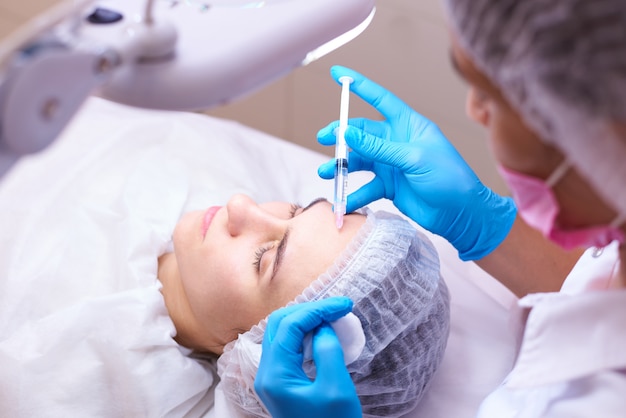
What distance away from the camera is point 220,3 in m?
0.84

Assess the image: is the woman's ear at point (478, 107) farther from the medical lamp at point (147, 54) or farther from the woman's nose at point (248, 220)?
the woman's nose at point (248, 220)

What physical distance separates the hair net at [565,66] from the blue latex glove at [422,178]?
25.9 inches

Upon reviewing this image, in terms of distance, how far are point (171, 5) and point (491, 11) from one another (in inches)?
14.9

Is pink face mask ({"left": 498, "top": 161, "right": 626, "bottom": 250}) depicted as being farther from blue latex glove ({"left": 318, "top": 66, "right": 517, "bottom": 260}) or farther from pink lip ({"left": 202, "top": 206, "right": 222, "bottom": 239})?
pink lip ({"left": 202, "top": 206, "right": 222, "bottom": 239})

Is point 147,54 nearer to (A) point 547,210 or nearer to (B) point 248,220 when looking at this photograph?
(A) point 547,210

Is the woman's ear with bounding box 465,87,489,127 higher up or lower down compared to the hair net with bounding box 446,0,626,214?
lower down

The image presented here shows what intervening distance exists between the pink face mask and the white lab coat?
0.34ft

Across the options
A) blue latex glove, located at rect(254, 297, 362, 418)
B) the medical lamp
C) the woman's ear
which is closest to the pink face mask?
the woman's ear

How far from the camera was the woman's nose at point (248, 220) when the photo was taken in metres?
1.42

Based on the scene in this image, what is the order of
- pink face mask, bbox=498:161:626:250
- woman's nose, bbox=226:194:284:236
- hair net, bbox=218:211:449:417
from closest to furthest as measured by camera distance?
1. pink face mask, bbox=498:161:626:250
2. hair net, bbox=218:211:449:417
3. woman's nose, bbox=226:194:284:236

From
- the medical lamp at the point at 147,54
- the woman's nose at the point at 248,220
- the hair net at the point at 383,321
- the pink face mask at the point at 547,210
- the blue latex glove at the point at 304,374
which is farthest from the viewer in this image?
the woman's nose at the point at 248,220

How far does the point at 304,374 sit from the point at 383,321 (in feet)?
0.67

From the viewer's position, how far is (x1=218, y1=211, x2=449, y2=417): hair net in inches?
51.5

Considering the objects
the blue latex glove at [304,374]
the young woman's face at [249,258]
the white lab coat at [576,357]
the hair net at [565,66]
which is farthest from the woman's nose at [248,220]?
the hair net at [565,66]
